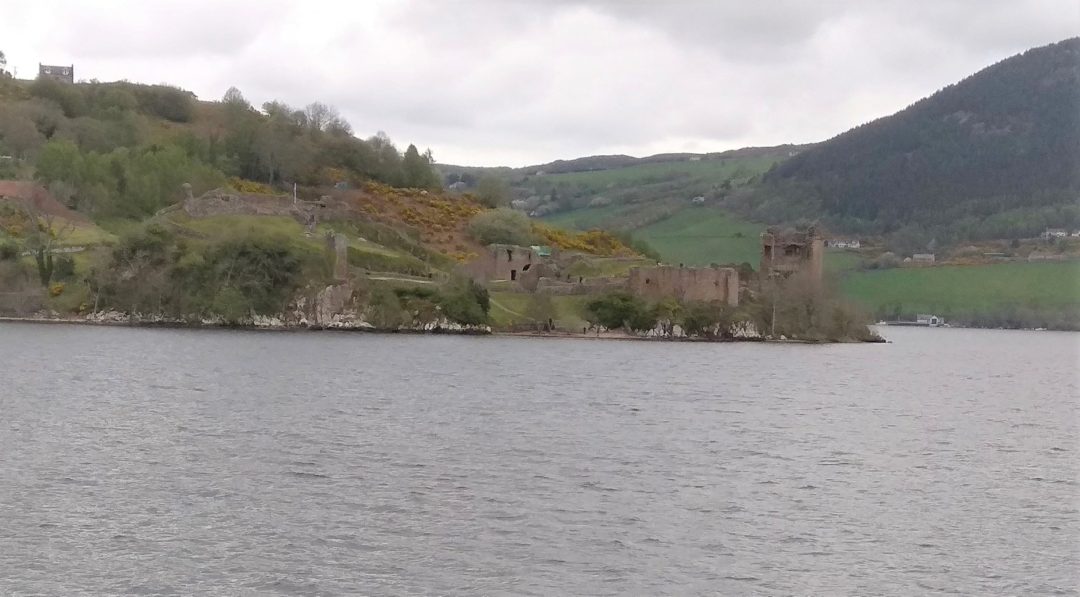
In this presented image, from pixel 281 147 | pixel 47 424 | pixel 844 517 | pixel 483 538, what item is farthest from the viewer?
pixel 281 147

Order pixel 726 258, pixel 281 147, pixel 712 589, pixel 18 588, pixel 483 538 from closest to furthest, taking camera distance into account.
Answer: pixel 18 588
pixel 712 589
pixel 483 538
pixel 281 147
pixel 726 258

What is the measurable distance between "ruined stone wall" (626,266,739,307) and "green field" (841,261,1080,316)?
197ft

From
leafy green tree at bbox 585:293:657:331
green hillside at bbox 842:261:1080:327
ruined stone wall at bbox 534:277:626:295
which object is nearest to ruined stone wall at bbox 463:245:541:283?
ruined stone wall at bbox 534:277:626:295

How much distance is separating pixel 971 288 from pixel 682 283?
7881 centimetres

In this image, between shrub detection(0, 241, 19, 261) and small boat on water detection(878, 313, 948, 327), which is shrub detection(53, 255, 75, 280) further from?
small boat on water detection(878, 313, 948, 327)

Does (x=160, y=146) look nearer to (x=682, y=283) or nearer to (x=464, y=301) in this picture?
(x=464, y=301)

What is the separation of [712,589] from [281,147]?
391 feet

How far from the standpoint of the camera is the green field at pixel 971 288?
16125 centimetres

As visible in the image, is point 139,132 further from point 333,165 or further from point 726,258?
point 726,258

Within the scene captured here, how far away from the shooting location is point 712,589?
22719mm

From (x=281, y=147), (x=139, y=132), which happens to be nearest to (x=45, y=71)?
(x=139, y=132)

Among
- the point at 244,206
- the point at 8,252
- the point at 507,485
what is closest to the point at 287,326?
the point at 244,206

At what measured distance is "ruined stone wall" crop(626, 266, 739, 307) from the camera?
100 meters

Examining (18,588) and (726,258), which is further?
(726,258)
